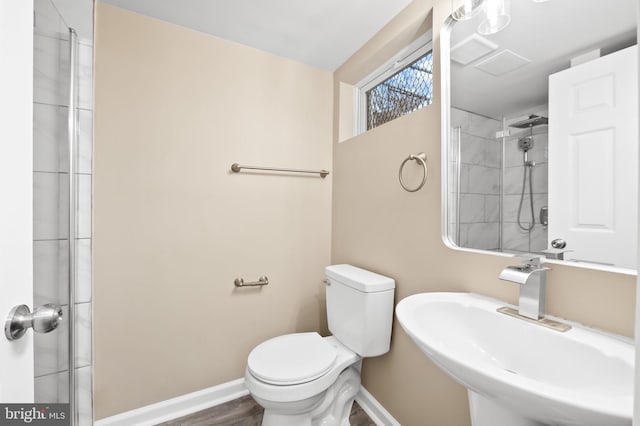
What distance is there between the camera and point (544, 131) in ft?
2.83

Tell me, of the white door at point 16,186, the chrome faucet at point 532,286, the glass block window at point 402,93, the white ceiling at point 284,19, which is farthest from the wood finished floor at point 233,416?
the white ceiling at point 284,19

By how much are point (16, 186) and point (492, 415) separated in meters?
1.22

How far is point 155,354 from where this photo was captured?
1.51m

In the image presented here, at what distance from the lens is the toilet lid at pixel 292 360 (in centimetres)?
120

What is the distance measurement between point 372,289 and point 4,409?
3.90 ft

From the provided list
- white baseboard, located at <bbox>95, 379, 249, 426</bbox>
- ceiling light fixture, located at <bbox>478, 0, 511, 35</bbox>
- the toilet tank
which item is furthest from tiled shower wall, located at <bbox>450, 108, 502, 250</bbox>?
white baseboard, located at <bbox>95, 379, 249, 426</bbox>

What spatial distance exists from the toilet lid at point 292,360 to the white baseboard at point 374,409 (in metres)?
0.46

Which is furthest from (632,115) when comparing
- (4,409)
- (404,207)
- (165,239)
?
(165,239)

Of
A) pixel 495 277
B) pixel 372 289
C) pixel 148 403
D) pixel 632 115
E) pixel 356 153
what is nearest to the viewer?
pixel 632 115

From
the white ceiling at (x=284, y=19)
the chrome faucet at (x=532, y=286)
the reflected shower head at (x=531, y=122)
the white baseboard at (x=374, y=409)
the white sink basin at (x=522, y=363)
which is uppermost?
the white ceiling at (x=284, y=19)

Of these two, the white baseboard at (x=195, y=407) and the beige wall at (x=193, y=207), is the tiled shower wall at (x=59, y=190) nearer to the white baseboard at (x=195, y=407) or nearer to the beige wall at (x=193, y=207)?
the beige wall at (x=193, y=207)

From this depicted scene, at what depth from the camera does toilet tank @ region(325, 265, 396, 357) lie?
135 centimetres

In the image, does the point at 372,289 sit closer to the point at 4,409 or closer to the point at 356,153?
the point at 356,153

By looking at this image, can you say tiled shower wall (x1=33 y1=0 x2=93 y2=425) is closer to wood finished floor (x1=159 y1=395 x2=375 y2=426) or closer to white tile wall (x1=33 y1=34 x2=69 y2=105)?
white tile wall (x1=33 y1=34 x2=69 y2=105)
